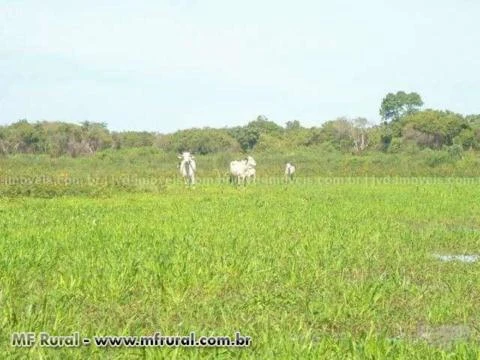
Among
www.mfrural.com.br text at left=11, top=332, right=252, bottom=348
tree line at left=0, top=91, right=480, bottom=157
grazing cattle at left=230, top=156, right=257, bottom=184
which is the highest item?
tree line at left=0, top=91, right=480, bottom=157

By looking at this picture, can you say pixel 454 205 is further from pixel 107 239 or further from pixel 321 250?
pixel 107 239

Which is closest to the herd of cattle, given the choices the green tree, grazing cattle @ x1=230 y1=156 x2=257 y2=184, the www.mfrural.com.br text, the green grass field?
grazing cattle @ x1=230 y1=156 x2=257 y2=184

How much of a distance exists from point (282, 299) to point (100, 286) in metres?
1.74

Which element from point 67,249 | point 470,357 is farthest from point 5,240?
point 470,357

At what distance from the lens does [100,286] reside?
19.2 ft

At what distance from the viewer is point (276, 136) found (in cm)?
7306

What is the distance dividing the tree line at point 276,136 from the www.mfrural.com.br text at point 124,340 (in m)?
51.6

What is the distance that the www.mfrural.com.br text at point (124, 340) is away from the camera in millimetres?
4168

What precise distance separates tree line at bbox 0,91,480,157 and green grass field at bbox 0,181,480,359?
4698 cm

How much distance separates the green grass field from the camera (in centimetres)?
445

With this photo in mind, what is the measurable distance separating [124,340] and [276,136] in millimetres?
69250

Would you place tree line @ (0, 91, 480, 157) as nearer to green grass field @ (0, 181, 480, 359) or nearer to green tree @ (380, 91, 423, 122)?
green tree @ (380, 91, 423, 122)

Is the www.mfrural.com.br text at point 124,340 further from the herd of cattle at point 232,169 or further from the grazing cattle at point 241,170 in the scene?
the grazing cattle at point 241,170

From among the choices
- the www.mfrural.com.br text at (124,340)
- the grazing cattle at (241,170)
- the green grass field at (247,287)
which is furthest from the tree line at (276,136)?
the www.mfrural.com.br text at (124,340)
